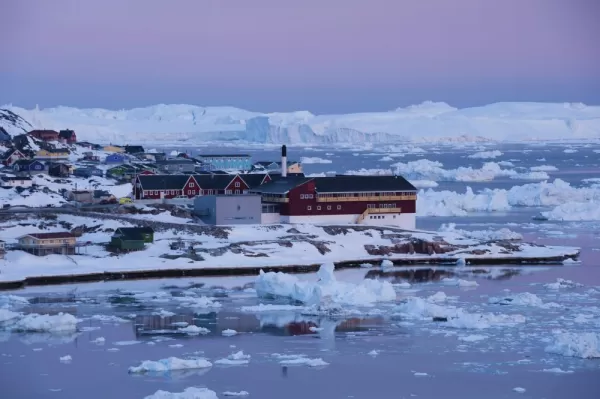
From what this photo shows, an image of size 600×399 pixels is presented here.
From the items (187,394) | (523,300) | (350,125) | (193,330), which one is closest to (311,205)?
(523,300)

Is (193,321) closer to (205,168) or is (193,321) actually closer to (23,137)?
(205,168)

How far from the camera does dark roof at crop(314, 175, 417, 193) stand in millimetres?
33281

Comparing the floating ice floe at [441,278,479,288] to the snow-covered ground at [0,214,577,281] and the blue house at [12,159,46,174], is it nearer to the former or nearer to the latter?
the snow-covered ground at [0,214,577,281]

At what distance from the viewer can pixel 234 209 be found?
32125 millimetres

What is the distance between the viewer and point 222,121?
137 metres

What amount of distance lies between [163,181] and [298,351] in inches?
685

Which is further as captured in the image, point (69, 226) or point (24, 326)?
point (69, 226)

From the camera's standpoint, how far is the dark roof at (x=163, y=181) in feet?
116

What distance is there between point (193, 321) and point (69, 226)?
379 inches

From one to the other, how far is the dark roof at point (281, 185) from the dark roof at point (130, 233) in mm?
5355

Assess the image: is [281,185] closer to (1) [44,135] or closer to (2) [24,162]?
(2) [24,162]

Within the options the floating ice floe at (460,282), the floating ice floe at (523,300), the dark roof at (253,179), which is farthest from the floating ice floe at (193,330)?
the dark roof at (253,179)

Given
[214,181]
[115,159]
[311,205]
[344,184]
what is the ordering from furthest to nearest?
[115,159], [214,181], [344,184], [311,205]

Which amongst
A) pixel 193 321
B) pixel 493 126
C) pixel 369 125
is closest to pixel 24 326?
pixel 193 321
